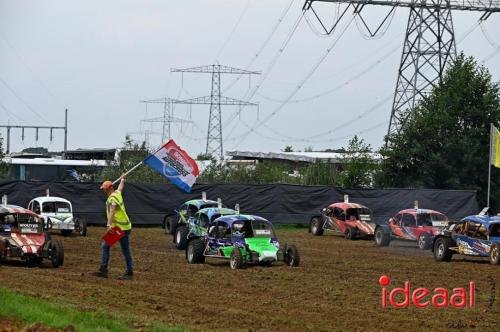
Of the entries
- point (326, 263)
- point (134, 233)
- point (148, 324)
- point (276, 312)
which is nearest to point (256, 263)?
point (326, 263)

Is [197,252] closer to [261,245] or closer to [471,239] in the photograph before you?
[261,245]

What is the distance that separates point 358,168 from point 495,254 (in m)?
23.6

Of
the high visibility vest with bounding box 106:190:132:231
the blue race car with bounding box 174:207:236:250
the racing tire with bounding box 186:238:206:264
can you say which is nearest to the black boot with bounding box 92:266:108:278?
the high visibility vest with bounding box 106:190:132:231

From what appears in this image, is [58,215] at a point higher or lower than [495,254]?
higher

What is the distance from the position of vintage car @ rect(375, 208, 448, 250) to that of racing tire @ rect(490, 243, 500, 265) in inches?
238

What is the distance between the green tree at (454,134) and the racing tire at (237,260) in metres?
25.8

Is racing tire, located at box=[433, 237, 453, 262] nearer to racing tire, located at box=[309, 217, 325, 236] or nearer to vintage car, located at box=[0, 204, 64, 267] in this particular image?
vintage car, located at box=[0, 204, 64, 267]

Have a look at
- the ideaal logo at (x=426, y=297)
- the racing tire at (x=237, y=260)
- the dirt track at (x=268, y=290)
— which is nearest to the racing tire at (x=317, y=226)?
the dirt track at (x=268, y=290)

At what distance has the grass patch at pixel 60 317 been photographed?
38.1 feet

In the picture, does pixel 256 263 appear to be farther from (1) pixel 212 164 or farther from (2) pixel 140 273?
(1) pixel 212 164

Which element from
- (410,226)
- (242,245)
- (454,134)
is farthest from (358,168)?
(242,245)

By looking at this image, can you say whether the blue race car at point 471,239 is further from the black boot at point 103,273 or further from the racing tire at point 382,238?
the black boot at point 103,273

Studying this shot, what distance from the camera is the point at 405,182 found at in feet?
152

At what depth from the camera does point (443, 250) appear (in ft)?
82.6
